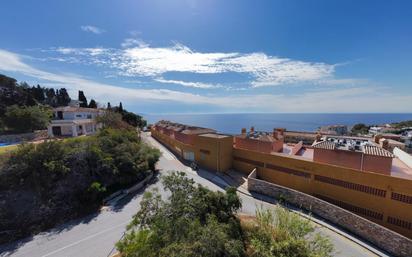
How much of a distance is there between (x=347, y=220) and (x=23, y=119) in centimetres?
4677

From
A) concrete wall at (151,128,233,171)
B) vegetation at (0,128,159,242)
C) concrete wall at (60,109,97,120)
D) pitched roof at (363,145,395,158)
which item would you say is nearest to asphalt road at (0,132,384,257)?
vegetation at (0,128,159,242)

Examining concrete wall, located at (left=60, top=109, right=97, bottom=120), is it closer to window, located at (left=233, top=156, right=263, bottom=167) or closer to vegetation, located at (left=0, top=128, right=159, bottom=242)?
vegetation, located at (left=0, top=128, right=159, bottom=242)

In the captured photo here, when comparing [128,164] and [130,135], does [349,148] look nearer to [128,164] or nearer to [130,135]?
[128,164]

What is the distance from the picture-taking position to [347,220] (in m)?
15.4

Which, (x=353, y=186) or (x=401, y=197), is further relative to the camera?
(x=353, y=186)

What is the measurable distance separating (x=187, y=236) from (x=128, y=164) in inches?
591

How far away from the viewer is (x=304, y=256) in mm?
9094

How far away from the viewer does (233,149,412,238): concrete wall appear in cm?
1493

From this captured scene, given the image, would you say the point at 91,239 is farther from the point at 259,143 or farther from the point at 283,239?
the point at 259,143

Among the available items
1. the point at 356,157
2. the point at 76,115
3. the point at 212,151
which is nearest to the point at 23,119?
the point at 76,115

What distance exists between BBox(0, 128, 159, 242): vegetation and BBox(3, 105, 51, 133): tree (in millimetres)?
18828

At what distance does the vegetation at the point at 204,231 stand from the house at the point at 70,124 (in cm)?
3021

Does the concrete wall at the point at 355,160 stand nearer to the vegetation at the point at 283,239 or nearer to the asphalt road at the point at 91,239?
the asphalt road at the point at 91,239

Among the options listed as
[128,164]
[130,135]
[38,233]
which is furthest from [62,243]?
[130,135]
